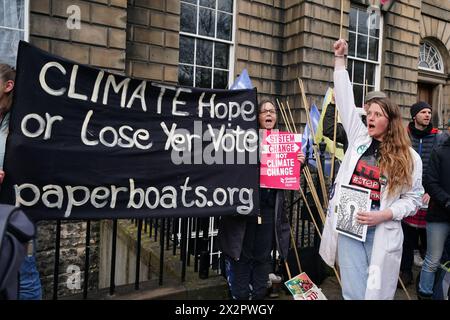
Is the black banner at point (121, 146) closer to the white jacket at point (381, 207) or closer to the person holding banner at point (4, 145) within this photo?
the person holding banner at point (4, 145)

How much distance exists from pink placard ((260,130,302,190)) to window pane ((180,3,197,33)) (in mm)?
5533

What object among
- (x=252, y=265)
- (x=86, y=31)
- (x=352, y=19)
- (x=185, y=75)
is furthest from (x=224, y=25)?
(x=252, y=265)

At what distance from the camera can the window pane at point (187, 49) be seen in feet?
26.0

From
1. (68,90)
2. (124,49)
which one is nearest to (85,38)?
(124,49)

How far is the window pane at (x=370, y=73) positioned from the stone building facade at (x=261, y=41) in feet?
0.09

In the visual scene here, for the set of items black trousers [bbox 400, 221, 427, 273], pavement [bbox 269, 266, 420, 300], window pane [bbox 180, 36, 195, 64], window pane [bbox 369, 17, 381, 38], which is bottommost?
pavement [bbox 269, 266, 420, 300]

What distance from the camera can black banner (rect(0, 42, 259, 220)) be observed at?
7.71 feet

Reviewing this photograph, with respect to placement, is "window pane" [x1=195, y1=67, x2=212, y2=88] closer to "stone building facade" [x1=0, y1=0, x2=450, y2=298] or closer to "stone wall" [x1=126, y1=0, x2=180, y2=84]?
"stone building facade" [x1=0, y1=0, x2=450, y2=298]

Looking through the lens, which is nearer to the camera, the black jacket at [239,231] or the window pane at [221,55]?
the black jacket at [239,231]

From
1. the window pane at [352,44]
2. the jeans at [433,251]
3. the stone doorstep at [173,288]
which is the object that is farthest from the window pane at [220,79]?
the jeans at [433,251]

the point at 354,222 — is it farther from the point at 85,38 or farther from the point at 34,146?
the point at 85,38

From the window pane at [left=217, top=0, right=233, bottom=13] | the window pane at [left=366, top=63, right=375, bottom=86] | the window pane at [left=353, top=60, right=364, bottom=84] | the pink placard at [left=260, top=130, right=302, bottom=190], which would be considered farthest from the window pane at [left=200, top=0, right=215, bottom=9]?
the pink placard at [left=260, top=130, right=302, bottom=190]

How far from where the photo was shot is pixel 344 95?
271cm

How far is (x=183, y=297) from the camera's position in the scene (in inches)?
123
